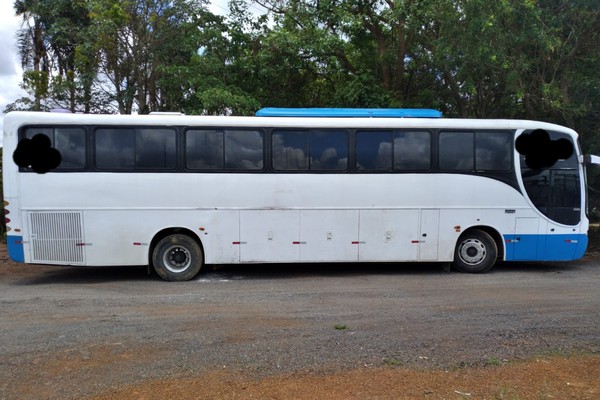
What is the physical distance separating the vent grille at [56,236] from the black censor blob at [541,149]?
8.50 m

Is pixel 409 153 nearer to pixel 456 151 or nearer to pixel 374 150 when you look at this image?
pixel 374 150

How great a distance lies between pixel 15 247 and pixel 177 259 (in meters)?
2.77

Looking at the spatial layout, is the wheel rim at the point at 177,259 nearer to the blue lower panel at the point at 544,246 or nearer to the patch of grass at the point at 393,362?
the patch of grass at the point at 393,362

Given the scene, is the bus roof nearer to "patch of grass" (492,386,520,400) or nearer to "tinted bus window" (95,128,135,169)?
"tinted bus window" (95,128,135,169)

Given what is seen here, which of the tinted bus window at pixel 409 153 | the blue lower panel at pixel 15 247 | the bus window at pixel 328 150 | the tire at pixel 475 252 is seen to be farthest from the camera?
the tire at pixel 475 252

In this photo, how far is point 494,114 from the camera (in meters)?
13.5

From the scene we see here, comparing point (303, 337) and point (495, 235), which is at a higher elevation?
point (495, 235)

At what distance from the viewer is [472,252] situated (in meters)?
9.10

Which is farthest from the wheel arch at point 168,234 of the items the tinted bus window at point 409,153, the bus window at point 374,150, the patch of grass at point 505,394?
the patch of grass at point 505,394

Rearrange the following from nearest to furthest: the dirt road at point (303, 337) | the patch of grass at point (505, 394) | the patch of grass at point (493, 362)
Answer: the patch of grass at point (505, 394) → the dirt road at point (303, 337) → the patch of grass at point (493, 362)

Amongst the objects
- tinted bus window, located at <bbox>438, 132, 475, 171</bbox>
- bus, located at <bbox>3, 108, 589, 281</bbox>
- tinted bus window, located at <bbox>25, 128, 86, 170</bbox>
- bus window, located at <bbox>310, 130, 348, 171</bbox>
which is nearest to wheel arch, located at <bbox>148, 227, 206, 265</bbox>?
bus, located at <bbox>3, 108, 589, 281</bbox>

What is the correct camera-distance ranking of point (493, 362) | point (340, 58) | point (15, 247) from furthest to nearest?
point (340, 58)
point (15, 247)
point (493, 362)

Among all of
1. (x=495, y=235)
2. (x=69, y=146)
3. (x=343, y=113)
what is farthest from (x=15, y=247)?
(x=495, y=235)

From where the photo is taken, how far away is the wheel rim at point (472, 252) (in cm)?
906
